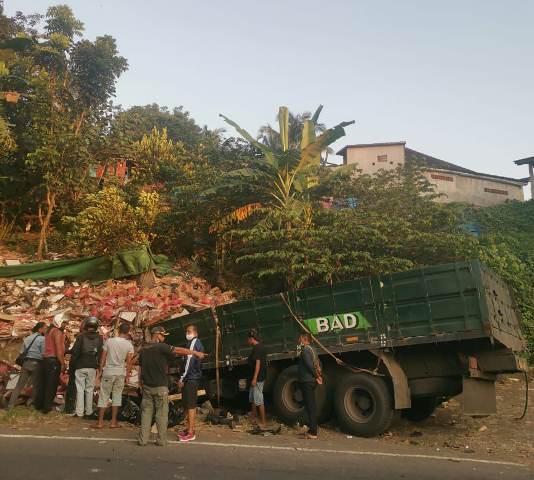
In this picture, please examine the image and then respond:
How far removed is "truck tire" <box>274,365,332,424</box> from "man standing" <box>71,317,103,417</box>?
305 cm

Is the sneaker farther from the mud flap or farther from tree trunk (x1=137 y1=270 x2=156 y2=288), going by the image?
tree trunk (x1=137 y1=270 x2=156 y2=288)

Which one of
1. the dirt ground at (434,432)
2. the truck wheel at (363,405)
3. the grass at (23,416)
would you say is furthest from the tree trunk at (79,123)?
the truck wheel at (363,405)

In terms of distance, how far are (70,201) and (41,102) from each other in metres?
3.73

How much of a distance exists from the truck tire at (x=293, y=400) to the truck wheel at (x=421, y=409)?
155 cm

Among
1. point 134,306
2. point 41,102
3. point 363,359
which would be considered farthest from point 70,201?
point 363,359

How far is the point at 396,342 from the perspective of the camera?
7875 millimetres

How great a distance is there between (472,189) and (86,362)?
29.2m

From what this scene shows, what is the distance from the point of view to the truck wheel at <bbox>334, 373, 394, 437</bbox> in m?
7.67

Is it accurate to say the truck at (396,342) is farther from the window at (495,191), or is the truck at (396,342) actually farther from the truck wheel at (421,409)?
the window at (495,191)

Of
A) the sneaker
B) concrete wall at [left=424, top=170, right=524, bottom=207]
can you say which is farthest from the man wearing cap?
concrete wall at [left=424, top=170, right=524, bottom=207]

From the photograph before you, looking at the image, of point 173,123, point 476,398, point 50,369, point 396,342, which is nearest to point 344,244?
point 396,342

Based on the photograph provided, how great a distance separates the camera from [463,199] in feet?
104

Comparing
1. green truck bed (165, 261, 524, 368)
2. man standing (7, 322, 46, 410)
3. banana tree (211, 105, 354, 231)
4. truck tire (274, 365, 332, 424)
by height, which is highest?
banana tree (211, 105, 354, 231)

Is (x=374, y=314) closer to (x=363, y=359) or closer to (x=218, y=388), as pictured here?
(x=363, y=359)
